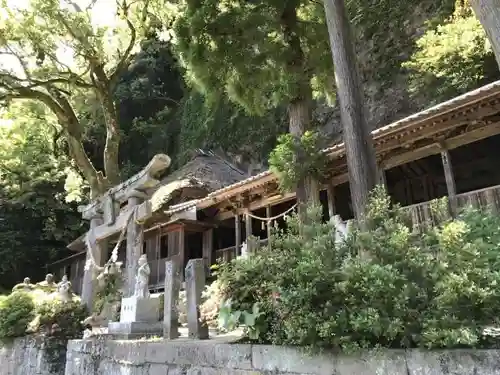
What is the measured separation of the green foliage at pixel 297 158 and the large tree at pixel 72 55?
29.3 ft

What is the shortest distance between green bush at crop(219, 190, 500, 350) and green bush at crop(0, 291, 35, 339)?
334 inches

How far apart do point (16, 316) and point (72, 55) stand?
10.6 metres

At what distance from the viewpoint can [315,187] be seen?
9.73m

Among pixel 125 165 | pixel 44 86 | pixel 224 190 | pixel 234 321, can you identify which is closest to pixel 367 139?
pixel 234 321

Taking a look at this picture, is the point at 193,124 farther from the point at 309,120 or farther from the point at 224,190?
the point at 309,120

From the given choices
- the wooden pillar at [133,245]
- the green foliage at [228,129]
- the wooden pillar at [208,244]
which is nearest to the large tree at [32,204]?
the green foliage at [228,129]

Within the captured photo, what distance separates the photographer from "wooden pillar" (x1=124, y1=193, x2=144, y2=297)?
28.2ft

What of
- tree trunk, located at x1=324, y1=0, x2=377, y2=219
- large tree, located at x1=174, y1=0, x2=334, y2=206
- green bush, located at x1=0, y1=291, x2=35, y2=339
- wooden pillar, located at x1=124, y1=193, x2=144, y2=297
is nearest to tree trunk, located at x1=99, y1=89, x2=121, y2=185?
green bush, located at x1=0, y1=291, x2=35, y2=339

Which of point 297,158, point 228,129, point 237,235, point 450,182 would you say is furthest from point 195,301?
point 228,129

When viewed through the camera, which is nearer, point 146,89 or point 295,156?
point 295,156

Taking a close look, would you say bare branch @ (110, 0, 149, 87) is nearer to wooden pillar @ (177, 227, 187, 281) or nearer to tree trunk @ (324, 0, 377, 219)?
wooden pillar @ (177, 227, 187, 281)

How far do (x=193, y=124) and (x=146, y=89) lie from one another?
632cm

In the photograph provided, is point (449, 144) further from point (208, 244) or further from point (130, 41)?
point (130, 41)

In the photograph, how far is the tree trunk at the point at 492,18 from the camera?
4.56 m
